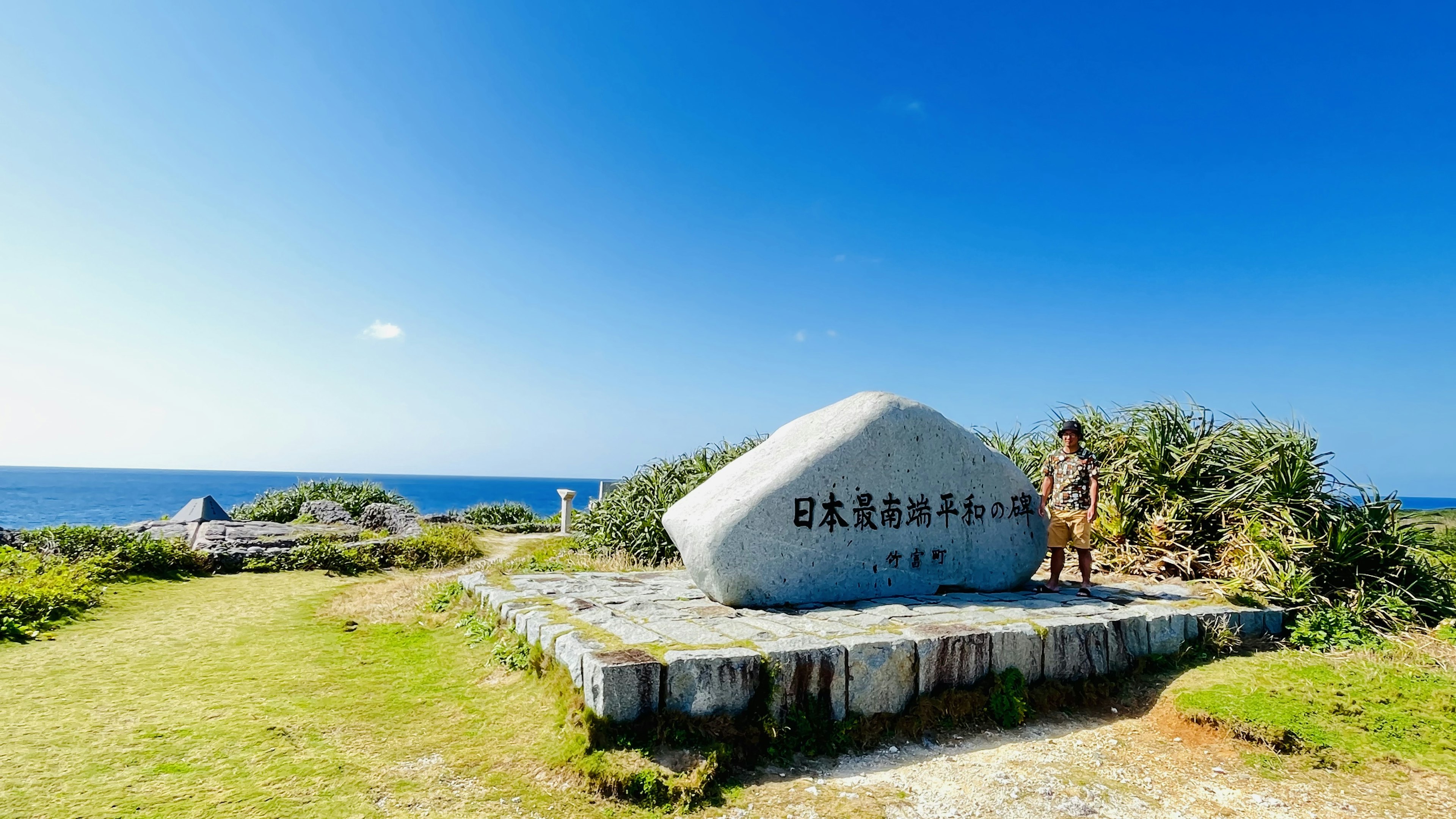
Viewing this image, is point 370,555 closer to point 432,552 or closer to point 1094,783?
point 432,552

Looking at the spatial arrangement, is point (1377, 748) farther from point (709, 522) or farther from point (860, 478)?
point (709, 522)

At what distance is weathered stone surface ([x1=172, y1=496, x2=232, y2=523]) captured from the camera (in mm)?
14458

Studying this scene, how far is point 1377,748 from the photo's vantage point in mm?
3869

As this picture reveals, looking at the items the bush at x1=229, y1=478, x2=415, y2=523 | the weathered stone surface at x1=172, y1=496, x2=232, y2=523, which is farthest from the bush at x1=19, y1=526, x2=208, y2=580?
the bush at x1=229, y1=478, x2=415, y2=523

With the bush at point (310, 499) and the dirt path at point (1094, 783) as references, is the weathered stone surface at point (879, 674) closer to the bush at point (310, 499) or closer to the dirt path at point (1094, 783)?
the dirt path at point (1094, 783)

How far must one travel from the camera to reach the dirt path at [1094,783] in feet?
10.7

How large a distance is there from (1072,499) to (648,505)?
20.0 feet

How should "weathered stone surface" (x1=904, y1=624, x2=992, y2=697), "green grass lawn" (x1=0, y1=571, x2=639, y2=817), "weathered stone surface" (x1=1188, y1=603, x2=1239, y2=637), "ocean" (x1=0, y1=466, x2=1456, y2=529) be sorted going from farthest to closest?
"ocean" (x1=0, y1=466, x2=1456, y2=529), "weathered stone surface" (x1=1188, y1=603, x2=1239, y2=637), "weathered stone surface" (x1=904, y1=624, x2=992, y2=697), "green grass lawn" (x1=0, y1=571, x2=639, y2=817)

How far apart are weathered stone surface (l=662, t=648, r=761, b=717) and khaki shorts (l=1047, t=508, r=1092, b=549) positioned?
392 centimetres

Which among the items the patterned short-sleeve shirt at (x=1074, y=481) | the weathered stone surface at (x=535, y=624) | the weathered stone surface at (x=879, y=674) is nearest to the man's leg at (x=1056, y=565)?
the patterned short-sleeve shirt at (x=1074, y=481)

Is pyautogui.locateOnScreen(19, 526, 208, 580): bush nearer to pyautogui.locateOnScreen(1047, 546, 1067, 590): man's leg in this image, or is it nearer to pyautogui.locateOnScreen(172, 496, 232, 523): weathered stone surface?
pyautogui.locateOnScreen(172, 496, 232, 523): weathered stone surface

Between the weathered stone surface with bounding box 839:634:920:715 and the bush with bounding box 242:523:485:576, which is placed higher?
the weathered stone surface with bounding box 839:634:920:715

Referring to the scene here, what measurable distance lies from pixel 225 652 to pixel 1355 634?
9.11 meters

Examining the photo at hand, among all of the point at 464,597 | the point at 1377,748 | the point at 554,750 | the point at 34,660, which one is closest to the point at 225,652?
the point at 34,660
